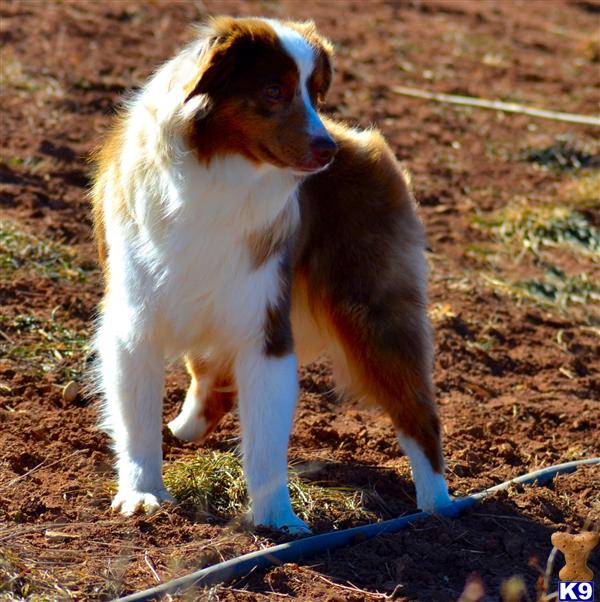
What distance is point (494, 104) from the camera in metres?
11.4

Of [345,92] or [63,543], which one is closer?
[63,543]

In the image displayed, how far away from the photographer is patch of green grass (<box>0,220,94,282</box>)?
719cm

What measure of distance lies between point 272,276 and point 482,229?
14.7ft

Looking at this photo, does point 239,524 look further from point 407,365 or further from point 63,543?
point 407,365

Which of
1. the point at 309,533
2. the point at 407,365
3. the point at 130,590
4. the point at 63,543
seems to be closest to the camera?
the point at 130,590

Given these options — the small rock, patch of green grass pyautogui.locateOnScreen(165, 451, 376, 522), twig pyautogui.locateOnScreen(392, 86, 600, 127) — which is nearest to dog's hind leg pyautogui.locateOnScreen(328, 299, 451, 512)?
patch of green grass pyautogui.locateOnScreen(165, 451, 376, 522)

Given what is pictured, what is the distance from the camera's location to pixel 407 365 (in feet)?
18.0

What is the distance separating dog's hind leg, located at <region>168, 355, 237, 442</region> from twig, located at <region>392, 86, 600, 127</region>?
20.3 feet

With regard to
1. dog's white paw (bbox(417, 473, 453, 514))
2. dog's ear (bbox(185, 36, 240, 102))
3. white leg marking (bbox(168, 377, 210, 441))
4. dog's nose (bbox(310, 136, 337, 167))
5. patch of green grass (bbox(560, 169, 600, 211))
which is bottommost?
patch of green grass (bbox(560, 169, 600, 211))

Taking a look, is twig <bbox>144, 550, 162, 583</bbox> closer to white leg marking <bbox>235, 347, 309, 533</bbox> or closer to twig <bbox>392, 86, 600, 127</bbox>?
white leg marking <bbox>235, 347, 309, 533</bbox>

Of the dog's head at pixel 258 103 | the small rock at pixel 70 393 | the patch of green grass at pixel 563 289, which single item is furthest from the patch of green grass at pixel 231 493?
the patch of green grass at pixel 563 289

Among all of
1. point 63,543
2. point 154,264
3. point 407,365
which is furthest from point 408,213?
point 63,543

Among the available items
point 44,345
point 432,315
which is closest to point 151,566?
point 44,345

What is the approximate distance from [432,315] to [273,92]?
323 cm
